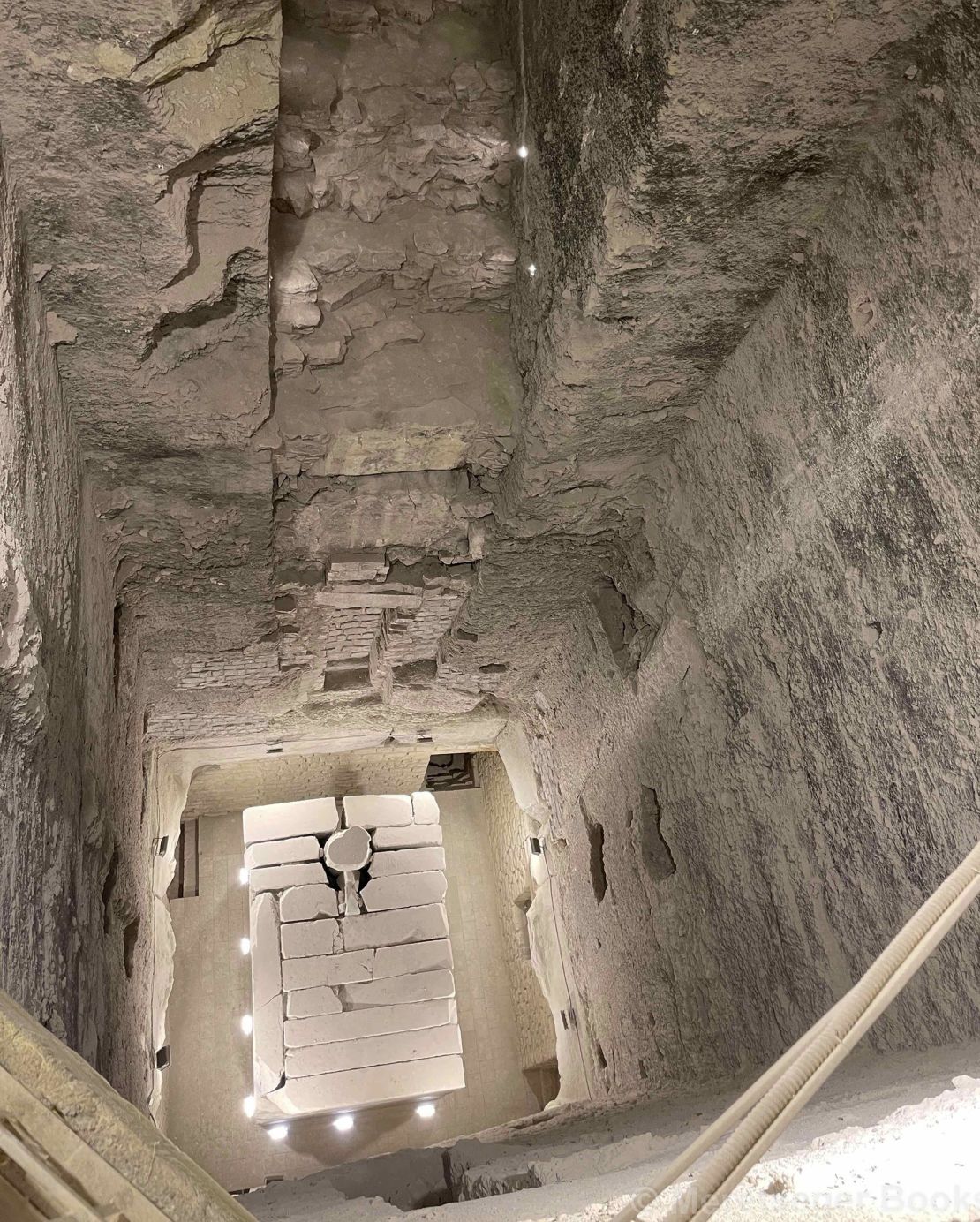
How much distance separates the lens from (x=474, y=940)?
766 cm

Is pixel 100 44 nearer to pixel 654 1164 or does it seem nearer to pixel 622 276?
pixel 622 276

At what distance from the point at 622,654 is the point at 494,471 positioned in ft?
3.49

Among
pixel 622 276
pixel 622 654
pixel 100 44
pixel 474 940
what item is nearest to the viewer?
pixel 100 44

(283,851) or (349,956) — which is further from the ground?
(283,851)

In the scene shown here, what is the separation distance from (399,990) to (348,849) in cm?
109

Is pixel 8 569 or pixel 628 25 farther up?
pixel 628 25

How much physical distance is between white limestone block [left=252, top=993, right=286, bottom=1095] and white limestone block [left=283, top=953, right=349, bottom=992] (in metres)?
0.13

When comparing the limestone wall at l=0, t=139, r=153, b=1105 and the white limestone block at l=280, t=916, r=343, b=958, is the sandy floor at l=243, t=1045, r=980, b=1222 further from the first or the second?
the white limestone block at l=280, t=916, r=343, b=958

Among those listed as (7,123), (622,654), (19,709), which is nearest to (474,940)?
(622,654)

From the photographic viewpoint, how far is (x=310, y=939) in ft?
20.6

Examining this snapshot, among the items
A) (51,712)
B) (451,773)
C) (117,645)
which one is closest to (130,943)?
(117,645)

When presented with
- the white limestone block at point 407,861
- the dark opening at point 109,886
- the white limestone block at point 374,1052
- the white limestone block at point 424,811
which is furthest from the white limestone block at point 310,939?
the dark opening at point 109,886

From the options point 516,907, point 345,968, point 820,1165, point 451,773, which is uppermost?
point 451,773

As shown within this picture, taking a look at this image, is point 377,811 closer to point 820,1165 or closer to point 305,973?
point 305,973
